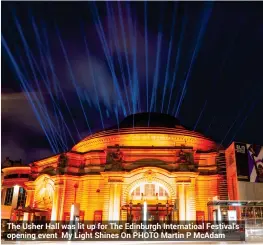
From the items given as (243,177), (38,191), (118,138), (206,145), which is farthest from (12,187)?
(243,177)

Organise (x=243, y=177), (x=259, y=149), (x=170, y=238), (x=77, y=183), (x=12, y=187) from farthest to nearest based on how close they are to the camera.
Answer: (x=12, y=187), (x=77, y=183), (x=259, y=149), (x=243, y=177), (x=170, y=238)

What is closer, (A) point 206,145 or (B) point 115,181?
(B) point 115,181

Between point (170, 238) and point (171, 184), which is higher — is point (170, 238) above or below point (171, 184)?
below

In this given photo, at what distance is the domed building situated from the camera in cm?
3644

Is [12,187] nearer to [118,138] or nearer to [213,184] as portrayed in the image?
[118,138]

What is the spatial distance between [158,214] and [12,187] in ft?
106

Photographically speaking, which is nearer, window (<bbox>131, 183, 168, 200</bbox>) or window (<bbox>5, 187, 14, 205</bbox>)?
window (<bbox>131, 183, 168, 200</bbox>)

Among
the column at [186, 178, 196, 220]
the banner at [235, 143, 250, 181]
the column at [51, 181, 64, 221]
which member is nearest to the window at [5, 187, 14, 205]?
the column at [51, 181, 64, 221]

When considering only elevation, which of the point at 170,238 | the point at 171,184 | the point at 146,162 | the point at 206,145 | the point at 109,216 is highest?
the point at 206,145

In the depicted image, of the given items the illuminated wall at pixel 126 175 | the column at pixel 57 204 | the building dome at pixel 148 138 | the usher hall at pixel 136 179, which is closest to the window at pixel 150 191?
the usher hall at pixel 136 179

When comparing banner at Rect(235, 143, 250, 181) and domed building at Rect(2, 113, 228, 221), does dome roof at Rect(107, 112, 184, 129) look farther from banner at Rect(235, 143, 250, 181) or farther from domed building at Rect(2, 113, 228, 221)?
Answer: banner at Rect(235, 143, 250, 181)

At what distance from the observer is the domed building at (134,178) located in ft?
120

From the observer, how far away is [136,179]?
37812mm

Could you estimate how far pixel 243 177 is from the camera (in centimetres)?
3572
